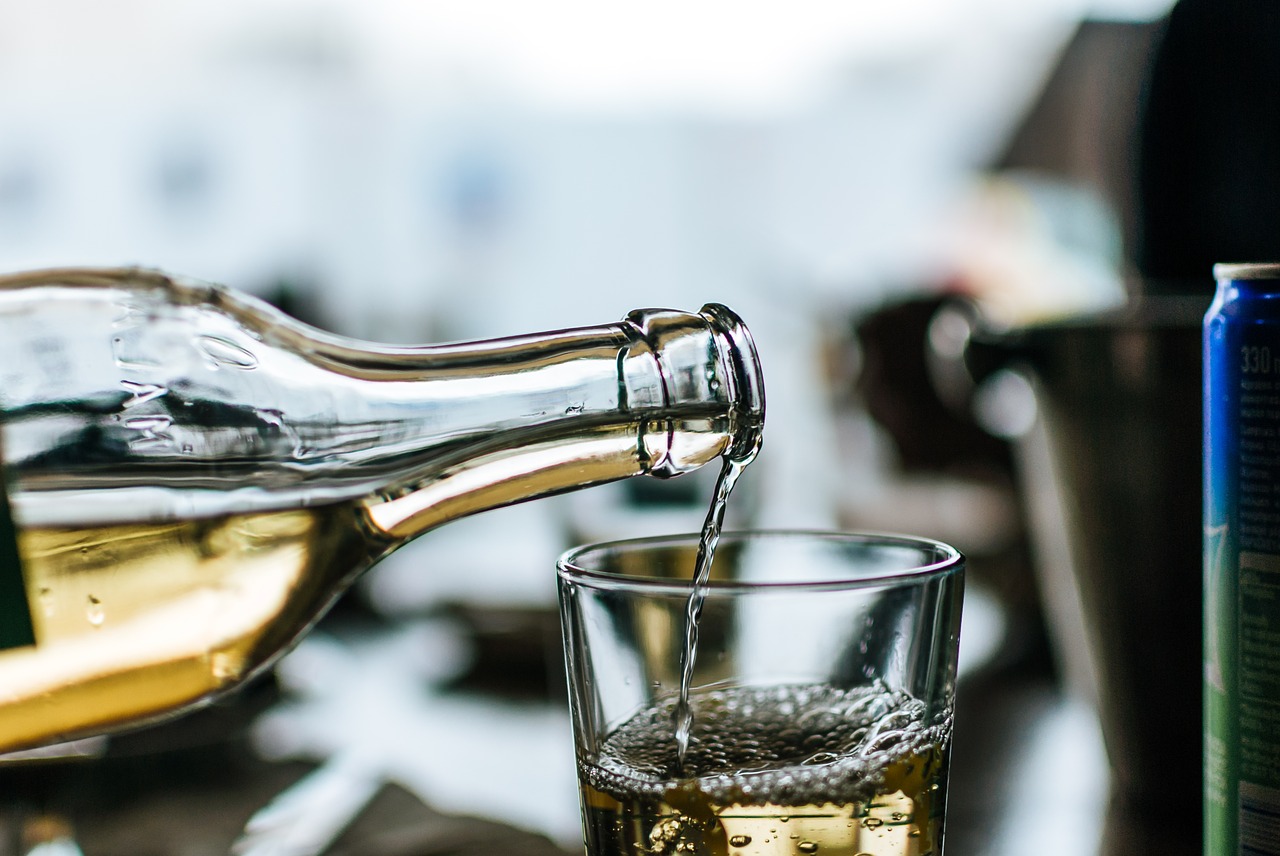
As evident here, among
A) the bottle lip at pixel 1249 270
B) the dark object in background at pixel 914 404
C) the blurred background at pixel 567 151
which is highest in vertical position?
the blurred background at pixel 567 151

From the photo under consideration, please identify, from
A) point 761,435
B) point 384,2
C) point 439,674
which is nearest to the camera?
point 761,435

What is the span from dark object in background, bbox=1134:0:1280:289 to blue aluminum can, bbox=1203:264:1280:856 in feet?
1.49

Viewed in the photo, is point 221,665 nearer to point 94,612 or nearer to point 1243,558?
point 94,612

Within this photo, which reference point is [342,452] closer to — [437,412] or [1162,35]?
[437,412]

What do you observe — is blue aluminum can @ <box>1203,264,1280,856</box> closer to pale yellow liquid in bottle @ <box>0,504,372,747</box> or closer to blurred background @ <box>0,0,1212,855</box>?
pale yellow liquid in bottle @ <box>0,504,372,747</box>

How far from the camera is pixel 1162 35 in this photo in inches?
32.1

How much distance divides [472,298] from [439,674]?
3.33 meters

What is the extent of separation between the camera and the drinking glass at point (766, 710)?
349mm

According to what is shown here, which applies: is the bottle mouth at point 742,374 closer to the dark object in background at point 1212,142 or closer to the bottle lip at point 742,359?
the bottle lip at point 742,359

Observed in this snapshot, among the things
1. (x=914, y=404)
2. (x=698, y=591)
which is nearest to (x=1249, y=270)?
(x=698, y=591)

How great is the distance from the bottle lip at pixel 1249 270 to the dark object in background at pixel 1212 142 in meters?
0.45

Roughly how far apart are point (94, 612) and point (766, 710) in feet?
0.80

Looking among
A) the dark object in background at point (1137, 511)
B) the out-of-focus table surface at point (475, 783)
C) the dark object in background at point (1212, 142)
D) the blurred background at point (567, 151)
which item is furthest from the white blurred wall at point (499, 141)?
the dark object in background at point (1137, 511)

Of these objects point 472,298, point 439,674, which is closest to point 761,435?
point 439,674
